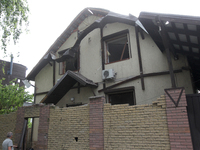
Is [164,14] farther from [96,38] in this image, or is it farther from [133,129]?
[96,38]

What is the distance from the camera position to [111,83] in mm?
8680

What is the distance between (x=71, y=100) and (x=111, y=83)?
2.61 m

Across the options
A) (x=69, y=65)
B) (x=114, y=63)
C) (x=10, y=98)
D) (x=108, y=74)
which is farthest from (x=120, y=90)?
(x=10, y=98)

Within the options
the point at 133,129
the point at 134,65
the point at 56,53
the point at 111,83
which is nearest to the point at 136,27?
the point at 134,65

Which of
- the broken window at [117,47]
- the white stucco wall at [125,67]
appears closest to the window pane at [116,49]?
the broken window at [117,47]

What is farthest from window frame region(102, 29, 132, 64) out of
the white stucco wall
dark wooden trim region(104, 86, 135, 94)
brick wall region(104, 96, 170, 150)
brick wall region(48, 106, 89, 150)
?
brick wall region(104, 96, 170, 150)

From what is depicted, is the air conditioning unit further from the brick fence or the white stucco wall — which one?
the brick fence

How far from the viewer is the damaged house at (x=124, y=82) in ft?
Answer: 16.6

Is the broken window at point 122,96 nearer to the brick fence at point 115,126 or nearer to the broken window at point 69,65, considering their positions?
the brick fence at point 115,126

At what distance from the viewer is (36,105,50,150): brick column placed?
22.9ft

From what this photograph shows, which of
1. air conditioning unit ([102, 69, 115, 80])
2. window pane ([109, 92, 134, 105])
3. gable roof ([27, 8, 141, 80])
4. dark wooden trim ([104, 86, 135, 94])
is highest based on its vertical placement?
gable roof ([27, 8, 141, 80])

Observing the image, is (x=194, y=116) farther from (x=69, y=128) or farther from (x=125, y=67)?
(x=69, y=128)

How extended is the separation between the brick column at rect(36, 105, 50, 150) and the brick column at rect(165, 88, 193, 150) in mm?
4785

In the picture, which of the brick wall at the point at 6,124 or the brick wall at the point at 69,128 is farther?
the brick wall at the point at 6,124
